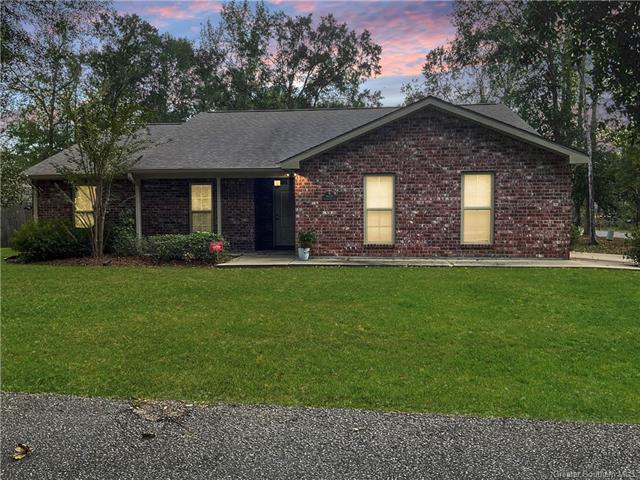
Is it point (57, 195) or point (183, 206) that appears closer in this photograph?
Result: point (183, 206)

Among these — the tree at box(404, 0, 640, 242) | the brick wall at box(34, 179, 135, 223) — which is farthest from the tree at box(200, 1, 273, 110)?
the brick wall at box(34, 179, 135, 223)

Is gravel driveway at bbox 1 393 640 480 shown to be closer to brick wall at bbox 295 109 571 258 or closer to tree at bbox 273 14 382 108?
brick wall at bbox 295 109 571 258

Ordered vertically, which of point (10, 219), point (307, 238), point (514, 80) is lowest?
point (307, 238)

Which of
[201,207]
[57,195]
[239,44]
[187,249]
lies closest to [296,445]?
[187,249]

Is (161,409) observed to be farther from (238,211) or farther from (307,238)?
(238,211)

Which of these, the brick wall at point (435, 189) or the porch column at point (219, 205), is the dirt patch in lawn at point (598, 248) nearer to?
the brick wall at point (435, 189)

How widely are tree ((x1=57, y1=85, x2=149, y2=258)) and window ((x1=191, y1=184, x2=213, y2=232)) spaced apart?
2141 mm

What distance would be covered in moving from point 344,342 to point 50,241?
438 inches

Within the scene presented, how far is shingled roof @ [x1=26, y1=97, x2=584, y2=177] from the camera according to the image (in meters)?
14.4

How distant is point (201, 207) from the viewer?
15375 millimetres

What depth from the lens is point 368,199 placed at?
1330 centimetres

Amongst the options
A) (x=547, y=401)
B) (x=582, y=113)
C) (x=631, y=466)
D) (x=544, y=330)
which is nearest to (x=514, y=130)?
(x=544, y=330)

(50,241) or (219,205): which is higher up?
(219,205)

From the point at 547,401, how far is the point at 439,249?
9.38 m
